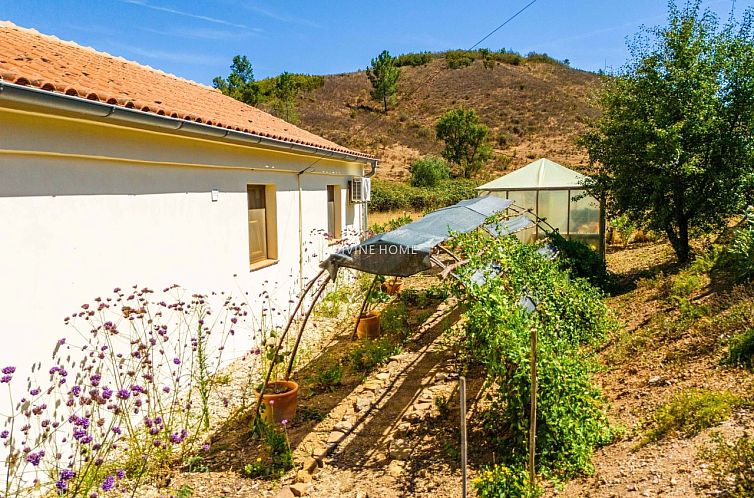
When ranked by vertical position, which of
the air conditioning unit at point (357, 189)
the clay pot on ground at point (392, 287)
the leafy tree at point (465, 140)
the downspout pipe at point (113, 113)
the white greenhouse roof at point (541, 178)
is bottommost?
the clay pot on ground at point (392, 287)

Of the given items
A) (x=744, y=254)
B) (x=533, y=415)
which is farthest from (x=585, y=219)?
(x=533, y=415)

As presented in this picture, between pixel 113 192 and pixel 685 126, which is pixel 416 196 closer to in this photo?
pixel 685 126

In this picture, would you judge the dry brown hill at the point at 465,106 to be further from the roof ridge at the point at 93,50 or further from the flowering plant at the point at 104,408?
the flowering plant at the point at 104,408

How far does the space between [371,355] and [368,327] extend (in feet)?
4.01

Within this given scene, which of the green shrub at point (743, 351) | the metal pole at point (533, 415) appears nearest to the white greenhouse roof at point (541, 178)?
the green shrub at point (743, 351)

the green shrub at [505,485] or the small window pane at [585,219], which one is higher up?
the small window pane at [585,219]

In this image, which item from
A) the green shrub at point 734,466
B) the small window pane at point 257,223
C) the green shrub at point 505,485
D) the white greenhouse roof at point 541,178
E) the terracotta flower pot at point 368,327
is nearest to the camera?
the green shrub at point 734,466

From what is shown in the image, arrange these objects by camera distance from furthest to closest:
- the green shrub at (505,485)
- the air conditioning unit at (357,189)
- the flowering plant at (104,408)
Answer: the air conditioning unit at (357,189)
the flowering plant at (104,408)
the green shrub at (505,485)

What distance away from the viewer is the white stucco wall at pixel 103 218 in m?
3.88

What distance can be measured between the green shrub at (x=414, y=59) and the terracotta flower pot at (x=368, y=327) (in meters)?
65.7

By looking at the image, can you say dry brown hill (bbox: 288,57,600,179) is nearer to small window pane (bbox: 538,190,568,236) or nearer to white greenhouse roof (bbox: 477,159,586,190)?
white greenhouse roof (bbox: 477,159,586,190)

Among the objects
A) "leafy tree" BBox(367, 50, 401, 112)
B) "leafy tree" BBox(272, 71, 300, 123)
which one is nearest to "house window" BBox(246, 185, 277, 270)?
"leafy tree" BBox(272, 71, 300, 123)

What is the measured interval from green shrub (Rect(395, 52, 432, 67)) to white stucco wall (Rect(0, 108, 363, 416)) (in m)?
65.4

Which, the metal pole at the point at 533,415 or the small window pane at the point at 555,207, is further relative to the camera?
the small window pane at the point at 555,207
